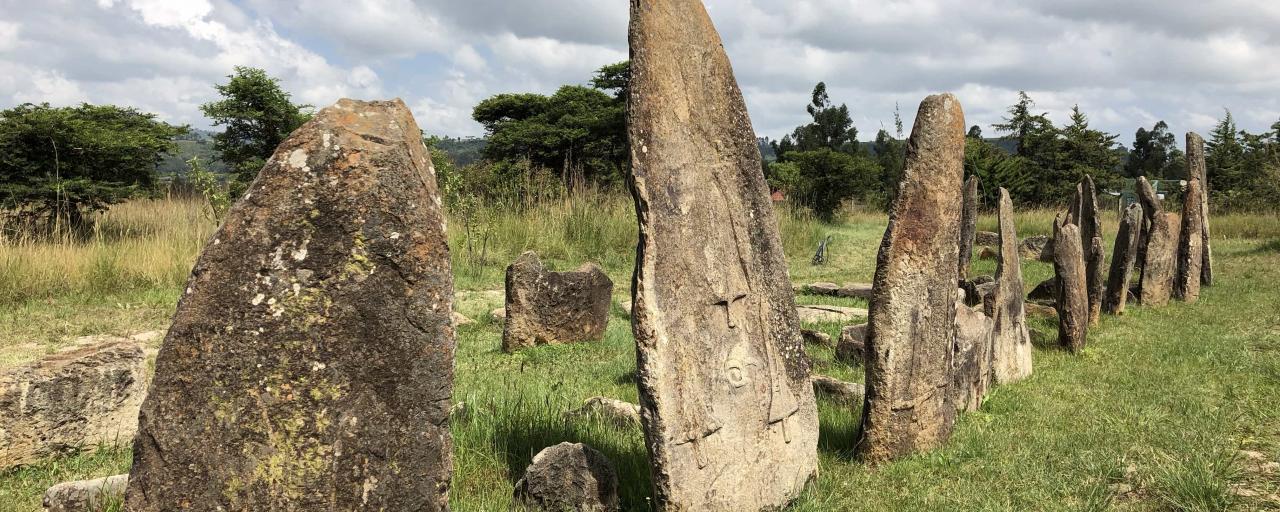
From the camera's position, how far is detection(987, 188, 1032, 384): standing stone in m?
6.32

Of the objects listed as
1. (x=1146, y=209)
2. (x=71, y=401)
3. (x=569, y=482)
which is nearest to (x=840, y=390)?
(x=569, y=482)

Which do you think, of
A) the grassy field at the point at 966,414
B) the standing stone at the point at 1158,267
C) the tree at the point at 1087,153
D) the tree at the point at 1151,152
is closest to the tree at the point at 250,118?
the grassy field at the point at 966,414

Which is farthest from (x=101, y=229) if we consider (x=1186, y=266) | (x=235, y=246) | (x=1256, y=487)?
(x=1186, y=266)

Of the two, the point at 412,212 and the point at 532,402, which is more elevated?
the point at 412,212

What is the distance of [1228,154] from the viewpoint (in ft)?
86.7

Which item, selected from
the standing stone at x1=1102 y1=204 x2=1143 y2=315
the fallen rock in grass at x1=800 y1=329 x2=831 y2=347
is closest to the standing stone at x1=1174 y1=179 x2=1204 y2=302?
the standing stone at x1=1102 y1=204 x2=1143 y2=315

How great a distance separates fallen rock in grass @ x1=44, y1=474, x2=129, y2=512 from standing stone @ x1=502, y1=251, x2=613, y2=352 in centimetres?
427

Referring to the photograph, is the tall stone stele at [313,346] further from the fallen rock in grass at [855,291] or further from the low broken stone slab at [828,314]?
the fallen rock in grass at [855,291]

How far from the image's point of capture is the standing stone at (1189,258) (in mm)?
10383

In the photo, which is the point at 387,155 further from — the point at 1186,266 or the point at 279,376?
the point at 1186,266

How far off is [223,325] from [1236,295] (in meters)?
12.1

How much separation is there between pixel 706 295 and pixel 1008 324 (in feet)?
12.6

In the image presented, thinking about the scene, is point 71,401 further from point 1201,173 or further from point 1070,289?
point 1201,173

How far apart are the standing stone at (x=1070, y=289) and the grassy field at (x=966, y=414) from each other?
0.69ft
